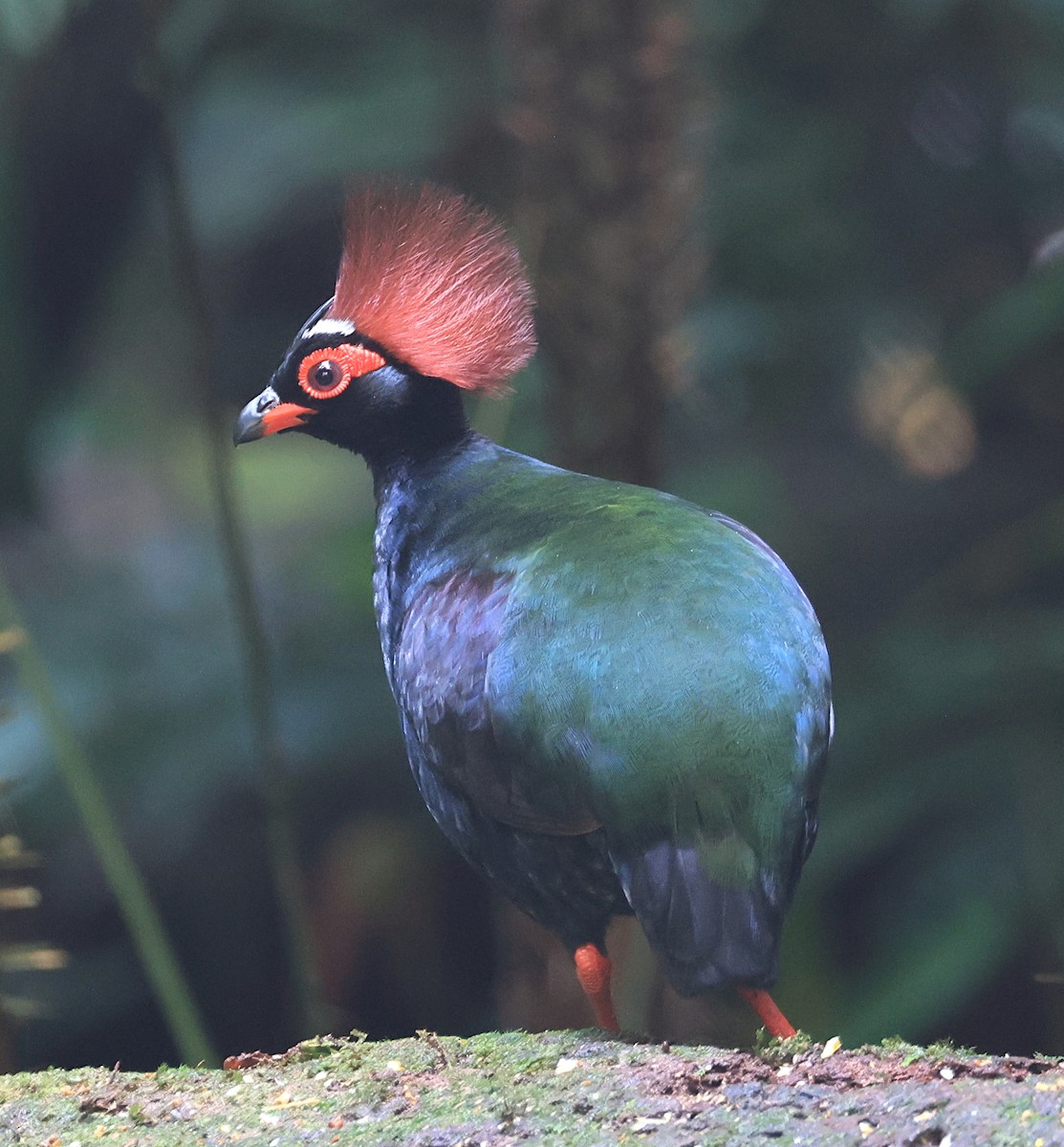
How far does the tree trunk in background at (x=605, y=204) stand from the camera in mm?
4656

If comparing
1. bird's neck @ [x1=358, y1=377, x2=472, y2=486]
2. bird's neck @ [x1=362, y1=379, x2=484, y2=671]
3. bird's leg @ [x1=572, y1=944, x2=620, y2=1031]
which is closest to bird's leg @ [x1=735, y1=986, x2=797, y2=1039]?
bird's leg @ [x1=572, y1=944, x2=620, y2=1031]

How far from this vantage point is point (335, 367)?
3.77 m

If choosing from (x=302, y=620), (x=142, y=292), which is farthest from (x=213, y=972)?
(x=142, y=292)

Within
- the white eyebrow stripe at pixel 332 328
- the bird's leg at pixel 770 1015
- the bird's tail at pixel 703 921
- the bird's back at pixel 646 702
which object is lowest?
the bird's leg at pixel 770 1015

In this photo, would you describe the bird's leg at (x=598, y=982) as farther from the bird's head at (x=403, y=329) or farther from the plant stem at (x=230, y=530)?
the plant stem at (x=230, y=530)

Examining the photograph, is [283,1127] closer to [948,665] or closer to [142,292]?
[948,665]

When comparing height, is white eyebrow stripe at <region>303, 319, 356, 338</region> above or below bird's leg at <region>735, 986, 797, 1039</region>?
above

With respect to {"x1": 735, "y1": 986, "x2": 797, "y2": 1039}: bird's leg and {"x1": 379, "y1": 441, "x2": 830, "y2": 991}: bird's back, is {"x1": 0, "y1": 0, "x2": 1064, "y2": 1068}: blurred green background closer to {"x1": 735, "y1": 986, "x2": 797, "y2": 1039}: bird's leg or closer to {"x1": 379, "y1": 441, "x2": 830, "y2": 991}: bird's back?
{"x1": 379, "y1": 441, "x2": 830, "y2": 991}: bird's back

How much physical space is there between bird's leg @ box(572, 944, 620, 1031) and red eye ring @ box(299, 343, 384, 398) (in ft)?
4.81

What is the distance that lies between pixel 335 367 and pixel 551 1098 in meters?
1.93

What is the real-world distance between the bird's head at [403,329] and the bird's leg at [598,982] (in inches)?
53.2

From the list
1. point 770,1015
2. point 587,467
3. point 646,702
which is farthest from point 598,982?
point 587,467

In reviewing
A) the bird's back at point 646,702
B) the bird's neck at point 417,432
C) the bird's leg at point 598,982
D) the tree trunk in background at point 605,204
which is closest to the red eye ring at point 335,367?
the bird's neck at point 417,432

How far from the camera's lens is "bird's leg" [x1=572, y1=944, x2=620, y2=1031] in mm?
3215
